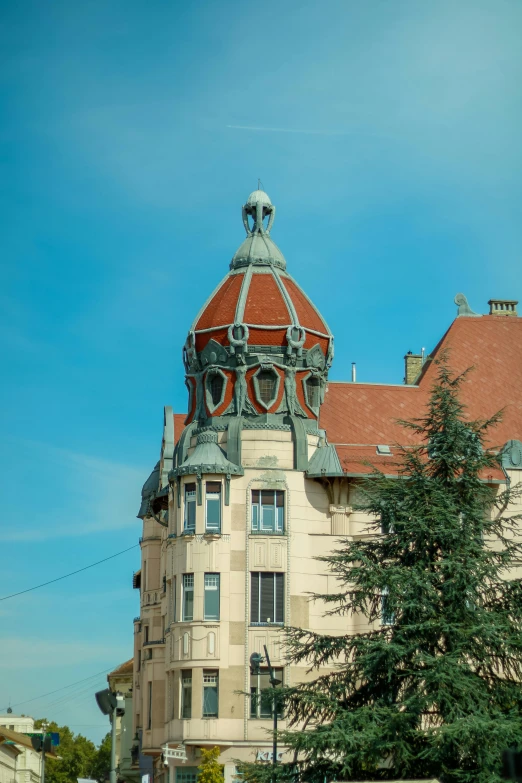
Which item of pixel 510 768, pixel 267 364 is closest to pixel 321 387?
pixel 267 364

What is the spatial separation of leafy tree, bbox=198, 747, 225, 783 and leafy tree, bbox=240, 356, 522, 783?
1184cm

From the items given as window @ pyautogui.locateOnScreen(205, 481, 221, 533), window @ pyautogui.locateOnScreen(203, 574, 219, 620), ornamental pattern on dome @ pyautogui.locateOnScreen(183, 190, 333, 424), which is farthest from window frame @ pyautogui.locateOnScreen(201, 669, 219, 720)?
ornamental pattern on dome @ pyautogui.locateOnScreen(183, 190, 333, 424)

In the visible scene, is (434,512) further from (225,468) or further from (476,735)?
(225,468)

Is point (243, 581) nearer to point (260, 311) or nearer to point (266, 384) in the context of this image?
point (266, 384)

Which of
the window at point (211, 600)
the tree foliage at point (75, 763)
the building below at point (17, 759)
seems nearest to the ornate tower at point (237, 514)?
the window at point (211, 600)

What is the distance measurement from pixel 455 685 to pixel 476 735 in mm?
1557

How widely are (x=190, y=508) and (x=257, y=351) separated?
7.20 m

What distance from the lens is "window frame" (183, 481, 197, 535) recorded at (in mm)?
56625

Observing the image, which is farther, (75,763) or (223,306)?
(75,763)

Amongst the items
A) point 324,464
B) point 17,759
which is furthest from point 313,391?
point 17,759

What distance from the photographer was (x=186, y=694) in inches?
2173

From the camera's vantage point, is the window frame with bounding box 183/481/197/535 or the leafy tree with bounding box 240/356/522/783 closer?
the leafy tree with bounding box 240/356/522/783

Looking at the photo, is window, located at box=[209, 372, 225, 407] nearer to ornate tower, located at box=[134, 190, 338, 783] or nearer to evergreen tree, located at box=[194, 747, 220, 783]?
ornate tower, located at box=[134, 190, 338, 783]

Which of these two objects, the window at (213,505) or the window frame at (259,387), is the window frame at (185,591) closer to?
the window at (213,505)
